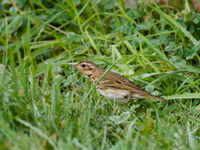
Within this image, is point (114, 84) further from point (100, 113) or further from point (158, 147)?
point (158, 147)

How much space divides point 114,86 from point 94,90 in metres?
0.26

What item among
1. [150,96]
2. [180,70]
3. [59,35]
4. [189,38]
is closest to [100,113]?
[150,96]

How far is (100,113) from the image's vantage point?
13.3ft

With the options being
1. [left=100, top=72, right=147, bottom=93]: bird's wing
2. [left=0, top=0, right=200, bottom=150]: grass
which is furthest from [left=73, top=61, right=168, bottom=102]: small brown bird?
[left=0, top=0, right=200, bottom=150]: grass

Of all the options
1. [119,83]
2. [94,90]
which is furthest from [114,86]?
[94,90]

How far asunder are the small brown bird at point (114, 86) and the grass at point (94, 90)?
0.36 feet

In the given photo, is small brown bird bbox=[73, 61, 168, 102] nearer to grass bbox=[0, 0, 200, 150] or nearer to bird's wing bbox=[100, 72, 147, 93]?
bird's wing bbox=[100, 72, 147, 93]

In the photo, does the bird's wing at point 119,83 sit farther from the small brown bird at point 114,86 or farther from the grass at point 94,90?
the grass at point 94,90

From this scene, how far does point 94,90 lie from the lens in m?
4.70

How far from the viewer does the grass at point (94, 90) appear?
3.12 metres

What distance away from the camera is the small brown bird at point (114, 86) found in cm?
446

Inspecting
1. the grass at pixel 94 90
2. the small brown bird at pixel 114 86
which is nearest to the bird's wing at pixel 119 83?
the small brown bird at pixel 114 86

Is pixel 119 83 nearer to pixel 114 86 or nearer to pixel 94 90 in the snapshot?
pixel 114 86

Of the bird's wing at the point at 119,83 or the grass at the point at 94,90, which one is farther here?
the bird's wing at the point at 119,83
